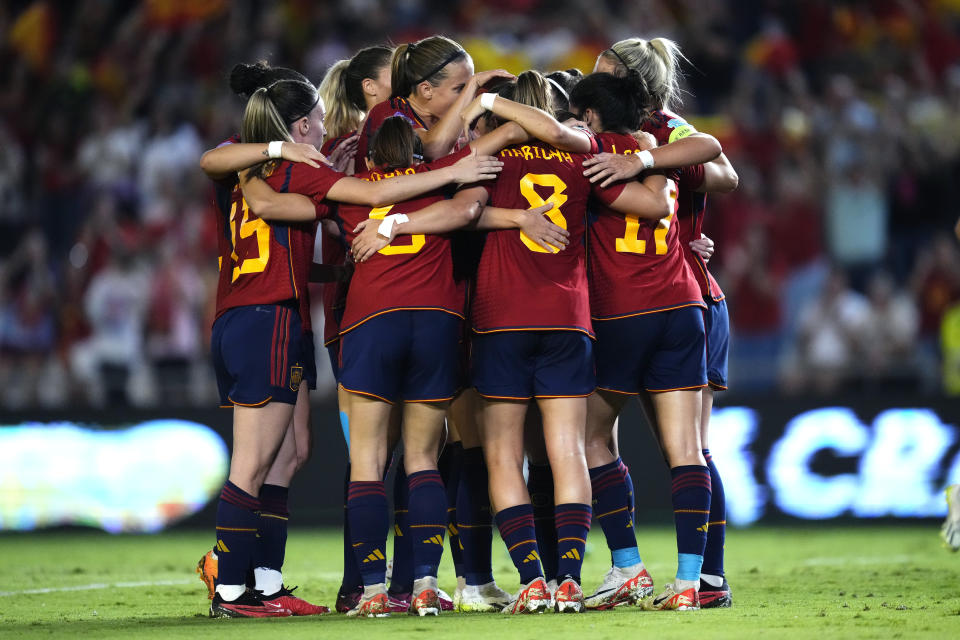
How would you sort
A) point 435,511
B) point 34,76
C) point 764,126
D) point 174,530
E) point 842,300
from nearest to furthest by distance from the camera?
point 435,511 < point 174,530 < point 842,300 < point 764,126 < point 34,76

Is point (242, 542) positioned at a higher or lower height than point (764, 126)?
lower

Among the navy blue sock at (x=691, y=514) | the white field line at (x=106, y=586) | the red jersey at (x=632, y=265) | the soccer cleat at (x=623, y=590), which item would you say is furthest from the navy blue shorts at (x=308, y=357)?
the white field line at (x=106, y=586)

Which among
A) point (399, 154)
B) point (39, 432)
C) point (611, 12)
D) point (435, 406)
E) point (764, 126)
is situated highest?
point (611, 12)

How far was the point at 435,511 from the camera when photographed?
547cm

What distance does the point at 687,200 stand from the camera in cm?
633

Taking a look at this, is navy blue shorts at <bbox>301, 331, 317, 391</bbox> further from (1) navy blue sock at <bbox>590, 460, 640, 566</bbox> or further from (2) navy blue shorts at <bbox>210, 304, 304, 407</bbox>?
(1) navy blue sock at <bbox>590, 460, 640, 566</bbox>

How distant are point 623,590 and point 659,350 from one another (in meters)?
1.12

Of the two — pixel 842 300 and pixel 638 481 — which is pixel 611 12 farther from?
pixel 638 481

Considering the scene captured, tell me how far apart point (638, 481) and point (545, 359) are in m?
5.27

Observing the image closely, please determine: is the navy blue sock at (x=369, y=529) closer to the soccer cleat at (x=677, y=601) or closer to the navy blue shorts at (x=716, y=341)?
the soccer cleat at (x=677, y=601)

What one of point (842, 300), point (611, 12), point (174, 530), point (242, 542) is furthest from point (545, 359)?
point (611, 12)

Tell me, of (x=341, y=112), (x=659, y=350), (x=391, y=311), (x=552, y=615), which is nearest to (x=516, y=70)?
(x=341, y=112)

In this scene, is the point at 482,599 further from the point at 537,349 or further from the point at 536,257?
the point at 536,257

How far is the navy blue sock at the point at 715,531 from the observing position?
232 inches
